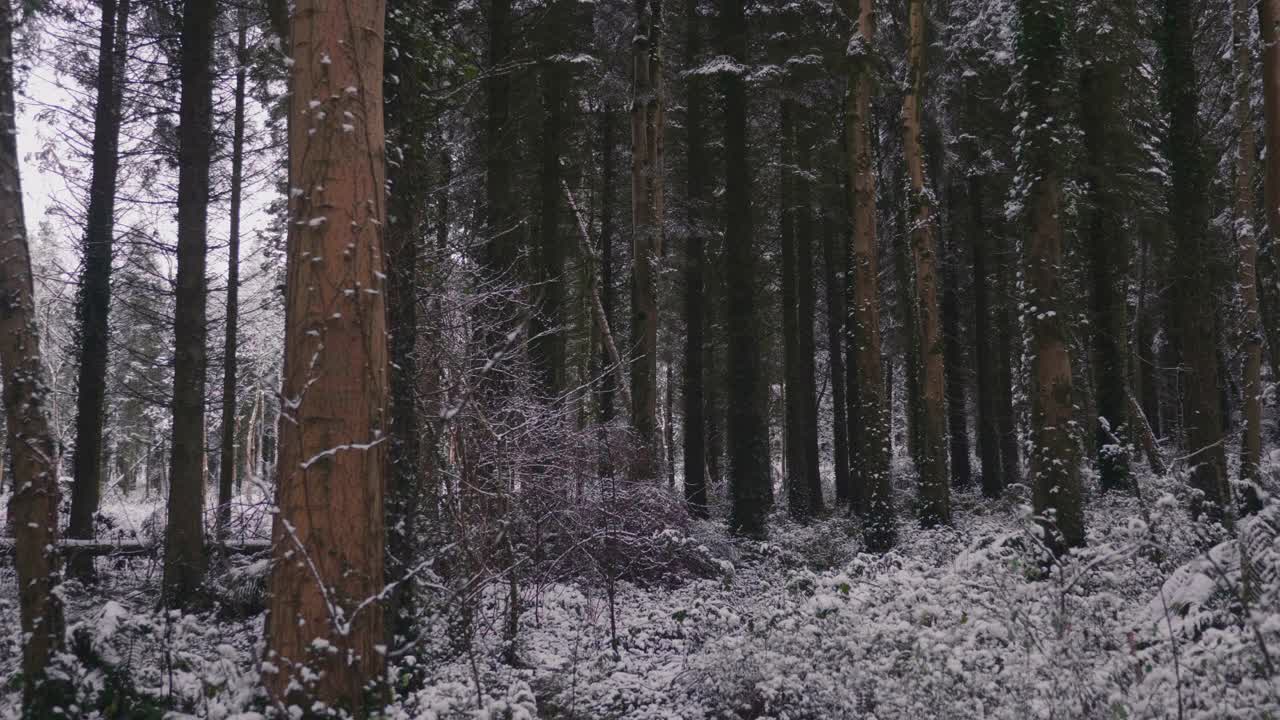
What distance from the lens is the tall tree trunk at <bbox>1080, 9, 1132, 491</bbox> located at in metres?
13.9

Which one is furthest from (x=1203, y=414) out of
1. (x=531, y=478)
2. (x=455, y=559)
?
(x=455, y=559)

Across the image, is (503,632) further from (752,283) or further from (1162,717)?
(752,283)

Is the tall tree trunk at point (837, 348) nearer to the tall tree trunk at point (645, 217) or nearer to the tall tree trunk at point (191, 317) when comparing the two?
the tall tree trunk at point (645, 217)

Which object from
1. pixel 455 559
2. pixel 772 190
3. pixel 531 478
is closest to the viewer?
pixel 455 559

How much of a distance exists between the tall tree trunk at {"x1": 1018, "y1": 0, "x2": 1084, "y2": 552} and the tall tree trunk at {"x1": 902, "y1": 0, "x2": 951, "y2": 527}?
3845mm

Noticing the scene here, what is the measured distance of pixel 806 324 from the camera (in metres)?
17.2

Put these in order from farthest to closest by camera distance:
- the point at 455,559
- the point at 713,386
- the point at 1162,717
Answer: the point at 713,386, the point at 455,559, the point at 1162,717

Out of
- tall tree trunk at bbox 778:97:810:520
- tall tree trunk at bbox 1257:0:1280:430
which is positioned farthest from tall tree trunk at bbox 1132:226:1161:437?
tall tree trunk at bbox 1257:0:1280:430

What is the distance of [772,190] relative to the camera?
18000 millimetres

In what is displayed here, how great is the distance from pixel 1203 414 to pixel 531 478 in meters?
9.79

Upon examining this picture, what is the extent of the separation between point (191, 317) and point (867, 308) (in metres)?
9.50

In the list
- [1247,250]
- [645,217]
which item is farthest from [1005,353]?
[645,217]

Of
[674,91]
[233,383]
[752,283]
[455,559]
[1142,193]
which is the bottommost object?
[455,559]

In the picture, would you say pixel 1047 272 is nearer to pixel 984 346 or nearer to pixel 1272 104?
pixel 1272 104
